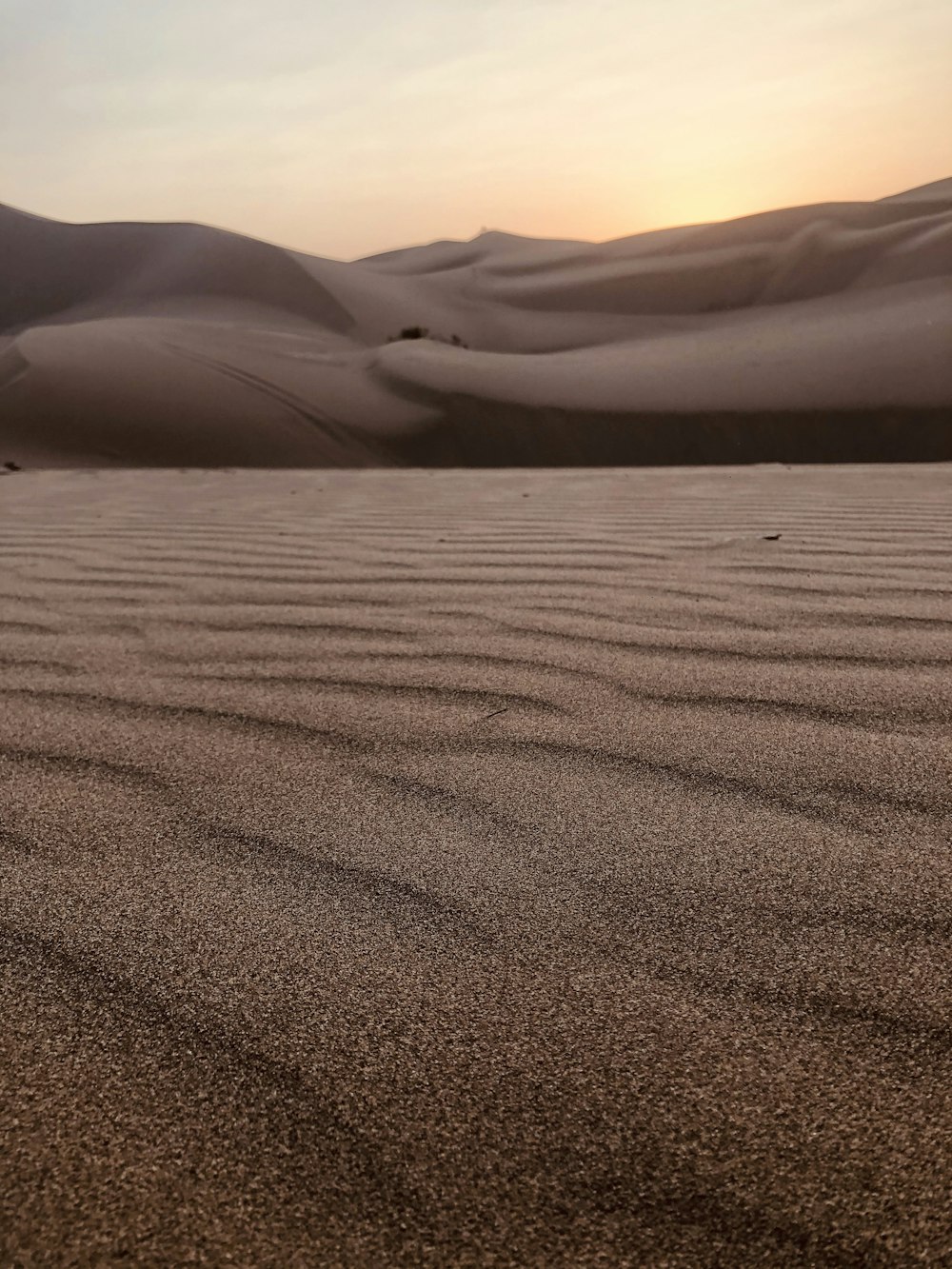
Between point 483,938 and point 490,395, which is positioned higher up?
point 490,395

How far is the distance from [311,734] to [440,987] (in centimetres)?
62

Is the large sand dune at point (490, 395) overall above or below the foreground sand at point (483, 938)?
above

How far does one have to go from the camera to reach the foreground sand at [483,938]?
62 centimetres

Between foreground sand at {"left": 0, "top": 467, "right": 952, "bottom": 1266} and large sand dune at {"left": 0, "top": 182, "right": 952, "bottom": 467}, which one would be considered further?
large sand dune at {"left": 0, "top": 182, "right": 952, "bottom": 467}

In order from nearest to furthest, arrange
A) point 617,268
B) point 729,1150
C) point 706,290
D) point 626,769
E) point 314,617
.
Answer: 1. point 729,1150
2. point 626,769
3. point 314,617
4. point 706,290
5. point 617,268

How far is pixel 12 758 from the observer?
1326 millimetres

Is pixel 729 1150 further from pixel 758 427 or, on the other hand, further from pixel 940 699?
pixel 758 427

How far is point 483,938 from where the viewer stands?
90 cm

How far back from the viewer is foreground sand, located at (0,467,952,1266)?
0.62 m

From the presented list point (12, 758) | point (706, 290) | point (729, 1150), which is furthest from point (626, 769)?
point (706, 290)

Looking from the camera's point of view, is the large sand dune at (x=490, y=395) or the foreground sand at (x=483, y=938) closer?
the foreground sand at (x=483, y=938)

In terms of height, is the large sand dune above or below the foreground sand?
above

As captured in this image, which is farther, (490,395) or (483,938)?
(490,395)

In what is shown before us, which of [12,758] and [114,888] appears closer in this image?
[114,888]
